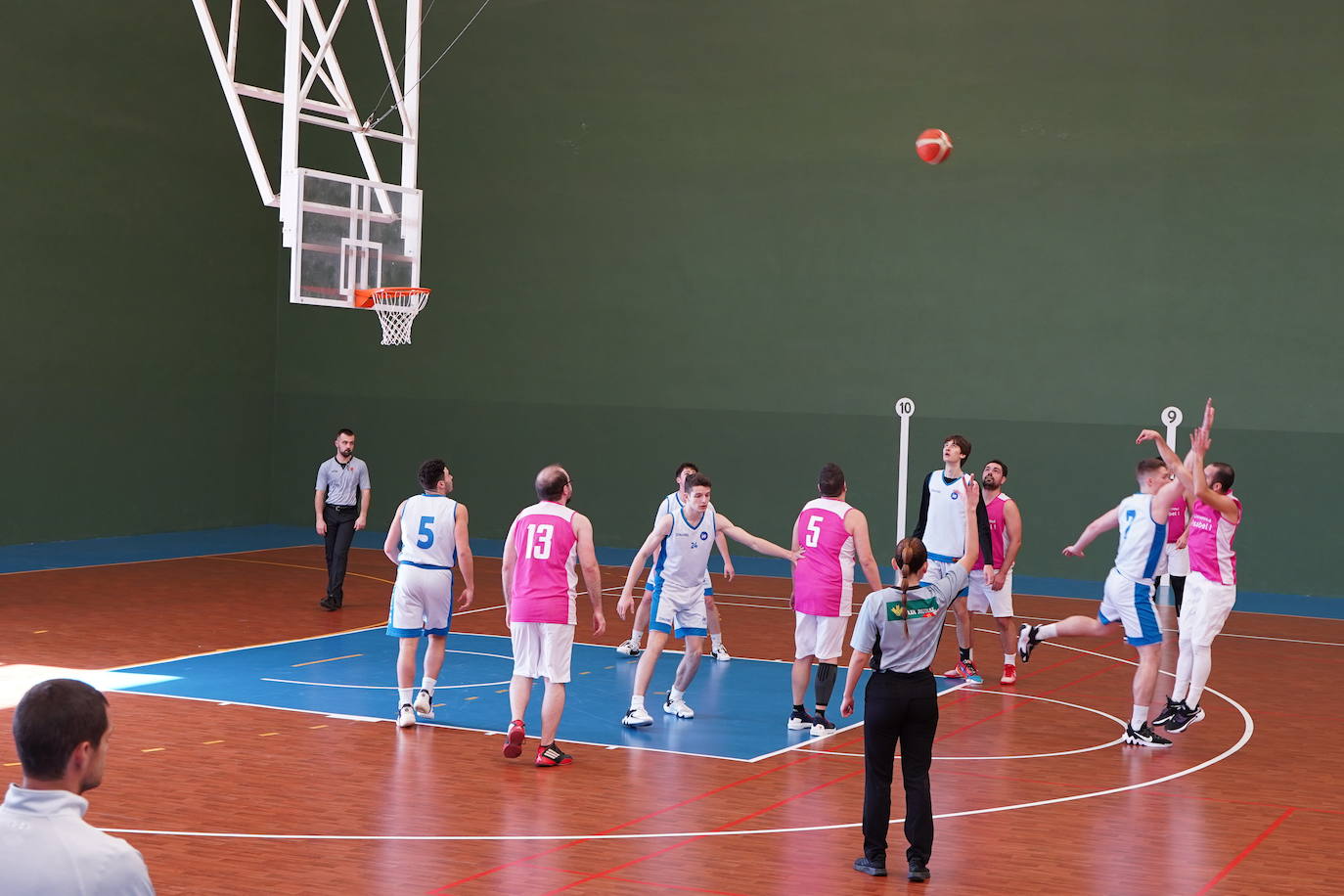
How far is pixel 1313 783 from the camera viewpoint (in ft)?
32.0

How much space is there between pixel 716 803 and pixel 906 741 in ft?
5.71

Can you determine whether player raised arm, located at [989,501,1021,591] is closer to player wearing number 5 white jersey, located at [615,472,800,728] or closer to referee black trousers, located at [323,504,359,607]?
player wearing number 5 white jersey, located at [615,472,800,728]

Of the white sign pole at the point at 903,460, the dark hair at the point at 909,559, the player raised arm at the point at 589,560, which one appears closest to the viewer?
the dark hair at the point at 909,559

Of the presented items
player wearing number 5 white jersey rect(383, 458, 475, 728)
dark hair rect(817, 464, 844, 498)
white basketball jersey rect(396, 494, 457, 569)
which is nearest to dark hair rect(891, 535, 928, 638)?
dark hair rect(817, 464, 844, 498)

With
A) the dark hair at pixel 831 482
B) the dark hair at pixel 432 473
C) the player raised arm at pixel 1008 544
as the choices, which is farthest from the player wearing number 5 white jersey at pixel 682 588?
the player raised arm at pixel 1008 544

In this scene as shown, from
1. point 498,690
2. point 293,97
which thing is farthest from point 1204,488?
point 293,97

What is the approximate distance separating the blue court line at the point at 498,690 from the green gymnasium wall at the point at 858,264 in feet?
28.8

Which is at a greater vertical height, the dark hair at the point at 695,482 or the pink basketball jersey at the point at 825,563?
the dark hair at the point at 695,482

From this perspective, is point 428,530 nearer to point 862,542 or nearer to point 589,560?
point 589,560

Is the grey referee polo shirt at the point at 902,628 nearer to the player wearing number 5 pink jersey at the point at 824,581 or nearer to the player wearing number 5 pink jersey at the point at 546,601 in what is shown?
the player wearing number 5 pink jersey at the point at 546,601

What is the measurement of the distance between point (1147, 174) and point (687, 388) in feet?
24.9

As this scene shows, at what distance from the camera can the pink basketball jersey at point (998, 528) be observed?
13469mm

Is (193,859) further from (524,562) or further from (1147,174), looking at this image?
(1147,174)

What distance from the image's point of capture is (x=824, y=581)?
10812mm
